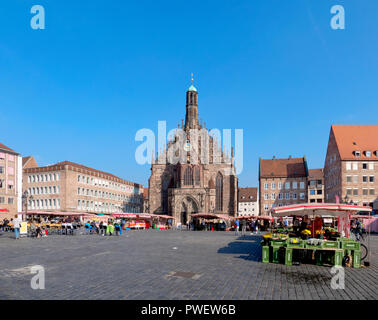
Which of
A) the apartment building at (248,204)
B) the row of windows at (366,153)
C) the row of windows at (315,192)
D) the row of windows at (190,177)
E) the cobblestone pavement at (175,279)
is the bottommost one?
the apartment building at (248,204)

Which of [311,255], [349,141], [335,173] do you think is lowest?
[311,255]

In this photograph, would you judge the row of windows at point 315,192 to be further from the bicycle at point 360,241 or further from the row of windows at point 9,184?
the row of windows at point 9,184

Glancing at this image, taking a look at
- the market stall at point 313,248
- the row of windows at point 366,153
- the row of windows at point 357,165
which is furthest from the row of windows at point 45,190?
the market stall at point 313,248

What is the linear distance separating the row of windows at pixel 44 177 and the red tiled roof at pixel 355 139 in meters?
47.8

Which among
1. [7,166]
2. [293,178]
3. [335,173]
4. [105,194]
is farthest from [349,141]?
[7,166]

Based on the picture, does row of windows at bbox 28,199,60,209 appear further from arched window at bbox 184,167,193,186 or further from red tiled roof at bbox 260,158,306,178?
red tiled roof at bbox 260,158,306,178

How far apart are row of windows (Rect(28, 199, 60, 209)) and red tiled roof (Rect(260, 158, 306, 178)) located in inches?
1543

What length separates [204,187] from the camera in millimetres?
68000

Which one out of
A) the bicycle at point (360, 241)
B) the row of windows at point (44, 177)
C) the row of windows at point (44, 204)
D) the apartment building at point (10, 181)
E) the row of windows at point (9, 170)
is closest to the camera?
the bicycle at point (360, 241)

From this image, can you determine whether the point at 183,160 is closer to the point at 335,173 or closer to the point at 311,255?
the point at 335,173

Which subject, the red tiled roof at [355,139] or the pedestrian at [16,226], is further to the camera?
the red tiled roof at [355,139]

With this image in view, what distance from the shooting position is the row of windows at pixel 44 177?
212ft
